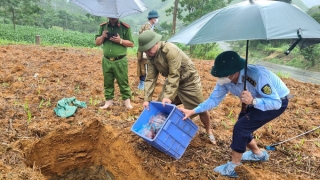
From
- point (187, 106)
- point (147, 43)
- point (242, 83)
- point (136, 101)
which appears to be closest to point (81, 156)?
point (136, 101)

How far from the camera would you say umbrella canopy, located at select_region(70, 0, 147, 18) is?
3369 mm

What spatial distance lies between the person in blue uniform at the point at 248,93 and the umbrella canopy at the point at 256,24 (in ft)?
0.99

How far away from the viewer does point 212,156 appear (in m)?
3.01

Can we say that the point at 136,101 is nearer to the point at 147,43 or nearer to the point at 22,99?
the point at 22,99

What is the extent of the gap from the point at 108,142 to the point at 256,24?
2.58 m

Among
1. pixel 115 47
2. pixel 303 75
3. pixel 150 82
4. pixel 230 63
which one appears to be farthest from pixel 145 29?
pixel 303 75

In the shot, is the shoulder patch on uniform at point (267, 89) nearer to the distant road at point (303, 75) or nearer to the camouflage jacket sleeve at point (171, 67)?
the camouflage jacket sleeve at point (171, 67)

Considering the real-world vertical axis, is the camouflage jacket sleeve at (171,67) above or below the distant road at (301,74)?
above

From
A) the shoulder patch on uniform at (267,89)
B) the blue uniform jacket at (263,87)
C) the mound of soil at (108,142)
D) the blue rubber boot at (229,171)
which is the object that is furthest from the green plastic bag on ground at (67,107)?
the shoulder patch on uniform at (267,89)

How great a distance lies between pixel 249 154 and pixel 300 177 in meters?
0.54

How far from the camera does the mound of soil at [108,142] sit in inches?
110

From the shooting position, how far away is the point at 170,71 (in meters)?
2.76

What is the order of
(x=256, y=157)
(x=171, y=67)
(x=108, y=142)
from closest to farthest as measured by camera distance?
(x=171, y=67) → (x=256, y=157) → (x=108, y=142)

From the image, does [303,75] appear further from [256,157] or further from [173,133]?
[173,133]
